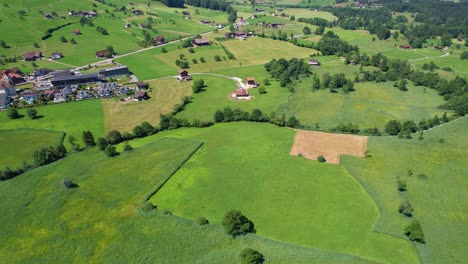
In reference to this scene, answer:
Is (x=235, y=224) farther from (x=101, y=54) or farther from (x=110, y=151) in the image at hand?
(x=101, y=54)

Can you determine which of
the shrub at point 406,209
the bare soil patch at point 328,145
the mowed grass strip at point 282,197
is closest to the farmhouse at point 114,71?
the mowed grass strip at point 282,197

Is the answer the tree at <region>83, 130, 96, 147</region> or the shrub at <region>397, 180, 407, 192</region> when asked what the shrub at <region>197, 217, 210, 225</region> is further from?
the tree at <region>83, 130, 96, 147</region>

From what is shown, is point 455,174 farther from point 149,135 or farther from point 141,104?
point 141,104

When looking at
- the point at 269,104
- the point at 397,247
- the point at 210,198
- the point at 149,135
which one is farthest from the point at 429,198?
the point at 149,135

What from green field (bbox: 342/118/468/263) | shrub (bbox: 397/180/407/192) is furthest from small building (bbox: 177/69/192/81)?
shrub (bbox: 397/180/407/192)

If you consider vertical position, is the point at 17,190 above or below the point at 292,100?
below
